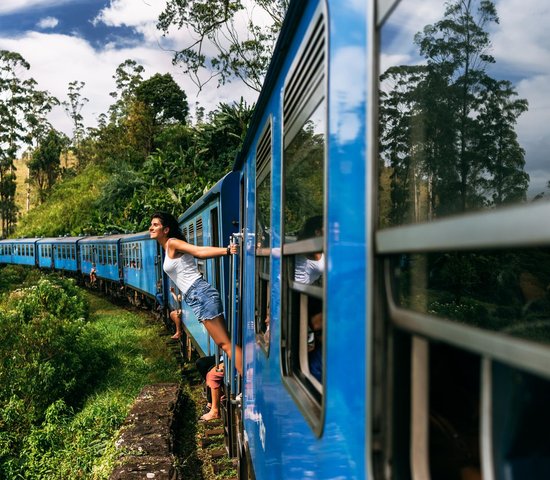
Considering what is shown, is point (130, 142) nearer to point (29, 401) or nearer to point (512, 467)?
point (29, 401)

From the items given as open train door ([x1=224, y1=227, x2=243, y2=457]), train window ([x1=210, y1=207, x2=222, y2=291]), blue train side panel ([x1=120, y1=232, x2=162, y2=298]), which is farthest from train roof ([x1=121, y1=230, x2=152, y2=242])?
open train door ([x1=224, y1=227, x2=243, y2=457])

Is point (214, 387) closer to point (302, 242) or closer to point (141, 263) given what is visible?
point (302, 242)

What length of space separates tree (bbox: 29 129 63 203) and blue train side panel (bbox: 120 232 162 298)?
48.2 m

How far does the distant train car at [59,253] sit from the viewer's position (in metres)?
30.1

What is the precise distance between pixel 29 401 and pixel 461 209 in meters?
7.68

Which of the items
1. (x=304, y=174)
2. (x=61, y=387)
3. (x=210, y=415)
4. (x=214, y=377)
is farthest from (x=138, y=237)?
(x=304, y=174)

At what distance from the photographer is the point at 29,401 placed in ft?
26.2

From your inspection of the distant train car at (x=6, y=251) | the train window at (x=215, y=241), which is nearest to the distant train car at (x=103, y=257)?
the train window at (x=215, y=241)

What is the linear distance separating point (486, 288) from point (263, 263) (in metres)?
1.54

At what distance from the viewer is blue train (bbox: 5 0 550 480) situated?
854 mm

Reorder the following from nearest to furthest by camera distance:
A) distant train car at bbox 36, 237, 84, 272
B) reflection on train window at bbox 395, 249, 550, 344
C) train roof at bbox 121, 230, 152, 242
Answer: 1. reflection on train window at bbox 395, 249, 550, 344
2. train roof at bbox 121, 230, 152, 242
3. distant train car at bbox 36, 237, 84, 272

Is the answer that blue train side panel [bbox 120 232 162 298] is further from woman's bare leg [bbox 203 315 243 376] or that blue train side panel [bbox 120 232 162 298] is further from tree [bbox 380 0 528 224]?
A: tree [bbox 380 0 528 224]

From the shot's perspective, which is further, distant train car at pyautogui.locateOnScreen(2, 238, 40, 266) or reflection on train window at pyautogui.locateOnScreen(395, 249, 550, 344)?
distant train car at pyautogui.locateOnScreen(2, 238, 40, 266)

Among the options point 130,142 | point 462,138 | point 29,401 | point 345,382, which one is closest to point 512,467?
point 345,382
